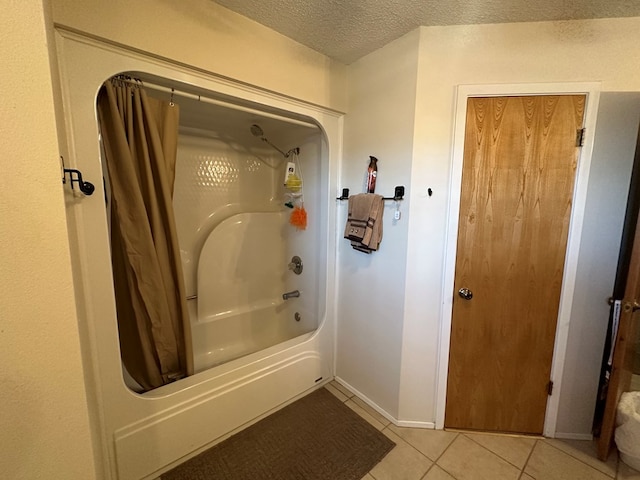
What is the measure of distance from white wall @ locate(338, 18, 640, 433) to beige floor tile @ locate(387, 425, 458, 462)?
68 millimetres

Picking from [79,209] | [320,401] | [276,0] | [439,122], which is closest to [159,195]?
[79,209]

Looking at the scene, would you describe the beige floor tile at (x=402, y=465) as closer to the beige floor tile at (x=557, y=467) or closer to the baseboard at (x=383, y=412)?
the baseboard at (x=383, y=412)

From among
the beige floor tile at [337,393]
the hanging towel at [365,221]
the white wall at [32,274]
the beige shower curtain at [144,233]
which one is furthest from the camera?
the beige floor tile at [337,393]

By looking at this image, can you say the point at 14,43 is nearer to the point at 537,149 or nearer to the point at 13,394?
the point at 13,394

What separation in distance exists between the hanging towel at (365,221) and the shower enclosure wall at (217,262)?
24cm

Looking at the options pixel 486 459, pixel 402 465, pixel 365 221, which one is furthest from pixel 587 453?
pixel 365 221

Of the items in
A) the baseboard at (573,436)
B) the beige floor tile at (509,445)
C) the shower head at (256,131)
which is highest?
the shower head at (256,131)

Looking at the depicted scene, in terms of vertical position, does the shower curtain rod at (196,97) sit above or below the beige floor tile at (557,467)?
above

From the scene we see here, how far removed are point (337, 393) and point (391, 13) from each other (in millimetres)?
2493

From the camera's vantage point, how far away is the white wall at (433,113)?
142 cm

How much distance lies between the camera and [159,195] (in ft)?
4.73

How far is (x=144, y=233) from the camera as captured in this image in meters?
1.38

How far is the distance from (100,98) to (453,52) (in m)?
1.84

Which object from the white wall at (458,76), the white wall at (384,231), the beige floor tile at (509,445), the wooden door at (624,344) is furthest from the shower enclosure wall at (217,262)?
the wooden door at (624,344)
